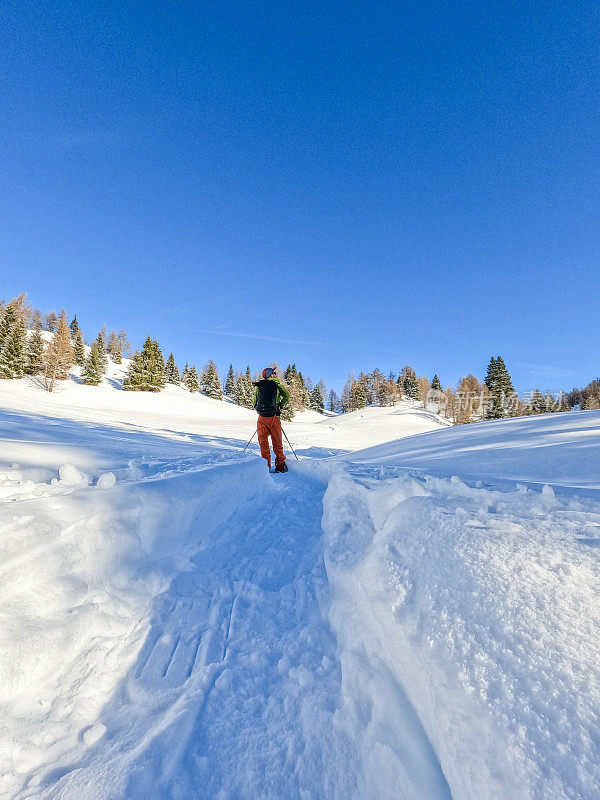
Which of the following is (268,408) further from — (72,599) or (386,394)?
(386,394)

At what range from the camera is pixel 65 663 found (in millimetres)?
1887

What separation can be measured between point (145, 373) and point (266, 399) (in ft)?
132

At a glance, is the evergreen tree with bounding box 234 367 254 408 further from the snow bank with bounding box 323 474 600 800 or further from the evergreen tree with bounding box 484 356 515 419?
the snow bank with bounding box 323 474 600 800

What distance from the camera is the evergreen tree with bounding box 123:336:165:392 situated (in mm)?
41906

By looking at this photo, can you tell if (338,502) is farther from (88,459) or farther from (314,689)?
(88,459)

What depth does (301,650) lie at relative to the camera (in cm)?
209

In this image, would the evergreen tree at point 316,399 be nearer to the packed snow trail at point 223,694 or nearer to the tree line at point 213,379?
the tree line at point 213,379

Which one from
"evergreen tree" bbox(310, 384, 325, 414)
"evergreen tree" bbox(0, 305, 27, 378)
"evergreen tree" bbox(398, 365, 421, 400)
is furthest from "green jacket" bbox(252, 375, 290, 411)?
"evergreen tree" bbox(398, 365, 421, 400)

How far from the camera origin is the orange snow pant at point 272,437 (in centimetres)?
654

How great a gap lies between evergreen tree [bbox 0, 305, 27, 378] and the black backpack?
38.9 metres

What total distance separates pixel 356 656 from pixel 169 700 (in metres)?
1.04

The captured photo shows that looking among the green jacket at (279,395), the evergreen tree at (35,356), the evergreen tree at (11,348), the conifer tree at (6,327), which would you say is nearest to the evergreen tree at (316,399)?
the evergreen tree at (35,356)

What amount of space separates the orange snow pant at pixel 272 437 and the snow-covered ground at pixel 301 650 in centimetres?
298

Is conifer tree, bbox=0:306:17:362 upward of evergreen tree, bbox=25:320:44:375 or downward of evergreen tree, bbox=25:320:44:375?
upward
